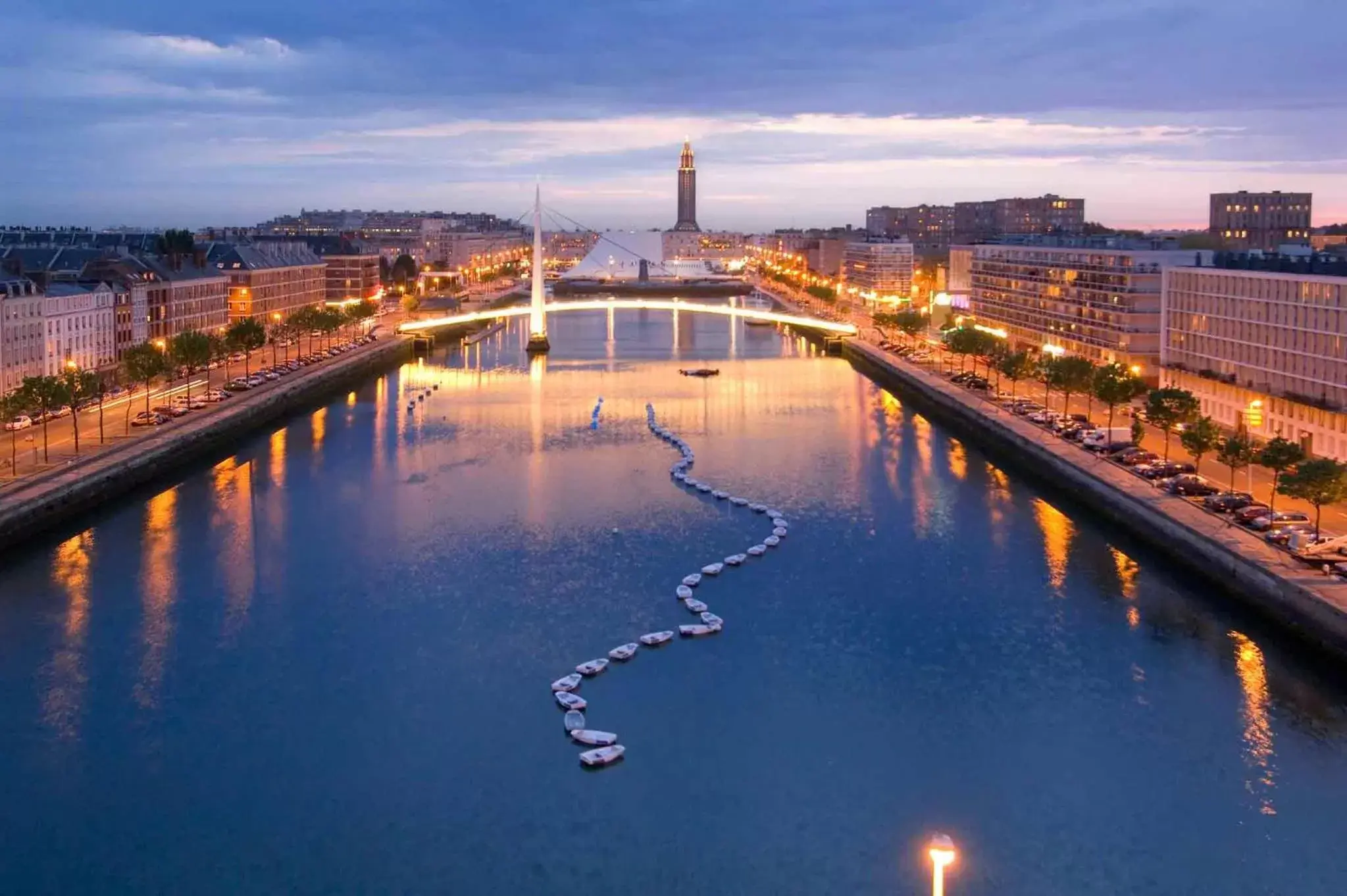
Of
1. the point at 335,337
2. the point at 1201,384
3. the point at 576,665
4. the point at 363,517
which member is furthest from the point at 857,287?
the point at 576,665

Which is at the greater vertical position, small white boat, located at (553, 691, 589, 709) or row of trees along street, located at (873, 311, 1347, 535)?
row of trees along street, located at (873, 311, 1347, 535)

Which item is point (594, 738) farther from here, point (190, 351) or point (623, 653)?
point (190, 351)

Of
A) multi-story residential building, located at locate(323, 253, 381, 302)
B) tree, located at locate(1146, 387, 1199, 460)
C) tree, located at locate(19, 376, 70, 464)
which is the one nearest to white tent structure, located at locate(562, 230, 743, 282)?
multi-story residential building, located at locate(323, 253, 381, 302)

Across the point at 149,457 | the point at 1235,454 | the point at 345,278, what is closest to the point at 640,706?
the point at 1235,454

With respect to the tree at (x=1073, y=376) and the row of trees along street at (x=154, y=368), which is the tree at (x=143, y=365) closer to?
the row of trees along street at (x=154, y=368)

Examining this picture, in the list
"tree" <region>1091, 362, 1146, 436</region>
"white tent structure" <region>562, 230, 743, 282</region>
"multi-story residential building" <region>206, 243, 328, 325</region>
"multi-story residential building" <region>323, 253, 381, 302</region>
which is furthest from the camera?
"white tent structure" <region>562, 230, 743, 282</region>

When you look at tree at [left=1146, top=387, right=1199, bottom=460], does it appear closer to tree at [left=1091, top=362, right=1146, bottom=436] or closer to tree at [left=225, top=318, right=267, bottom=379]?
→ tree at [left=1091, top=362, right=1146, bottom=436]
